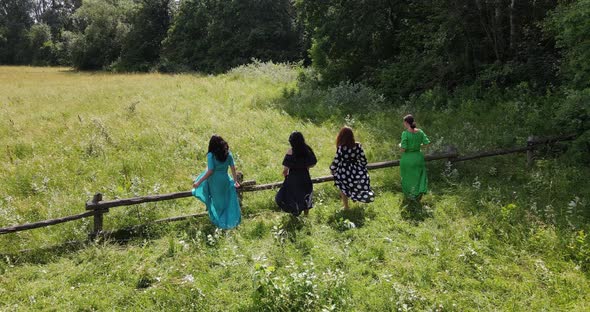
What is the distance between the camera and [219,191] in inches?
292

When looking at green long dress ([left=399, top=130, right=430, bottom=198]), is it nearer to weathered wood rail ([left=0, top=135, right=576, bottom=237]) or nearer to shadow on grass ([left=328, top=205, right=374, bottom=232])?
weathered wood rail ([left=0, top=135, right=576, bottom=237])

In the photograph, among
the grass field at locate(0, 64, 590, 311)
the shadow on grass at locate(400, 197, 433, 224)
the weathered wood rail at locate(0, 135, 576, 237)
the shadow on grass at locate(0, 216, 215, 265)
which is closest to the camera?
the grass field at locate(0, 64, 590, 311)

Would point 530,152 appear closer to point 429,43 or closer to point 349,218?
point 349,218

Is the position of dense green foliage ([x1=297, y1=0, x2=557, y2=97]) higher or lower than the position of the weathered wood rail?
higher

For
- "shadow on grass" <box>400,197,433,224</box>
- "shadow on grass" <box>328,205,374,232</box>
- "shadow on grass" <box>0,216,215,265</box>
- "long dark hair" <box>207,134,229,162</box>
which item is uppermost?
"long dark hair" <box>207,134,229,162</box>

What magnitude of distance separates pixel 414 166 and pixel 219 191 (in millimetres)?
4090

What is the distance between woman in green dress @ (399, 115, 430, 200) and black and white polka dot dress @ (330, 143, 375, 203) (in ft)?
3.14

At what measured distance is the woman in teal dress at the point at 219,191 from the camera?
7262 mm

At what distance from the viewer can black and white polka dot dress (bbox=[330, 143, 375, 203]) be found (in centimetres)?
795

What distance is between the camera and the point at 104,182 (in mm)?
9867

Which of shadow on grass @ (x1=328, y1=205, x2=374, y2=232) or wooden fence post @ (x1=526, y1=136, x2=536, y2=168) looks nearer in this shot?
shadow on grass @ (x1=328, y1=205, x2=374, y2=232)

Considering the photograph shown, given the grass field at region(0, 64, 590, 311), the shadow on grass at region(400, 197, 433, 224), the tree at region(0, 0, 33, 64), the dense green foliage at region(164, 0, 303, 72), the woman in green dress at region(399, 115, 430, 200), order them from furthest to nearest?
the tree at region(0, 0, 33, 64) < the dense green foliage at region(164, 0, 303, 72) < the woman in green dress at region(399, 115, 430, 200) < the shadow on grass at region(400, 197, 433, 224) < the grass field at region(0, 64, 590, 311)

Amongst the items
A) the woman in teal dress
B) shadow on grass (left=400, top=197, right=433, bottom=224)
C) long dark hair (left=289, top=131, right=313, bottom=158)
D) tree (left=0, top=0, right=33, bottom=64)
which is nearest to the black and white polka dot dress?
shadow on grass (left=400, top=197, right=433, bottom=224)

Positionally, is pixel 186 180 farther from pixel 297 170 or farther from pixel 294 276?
pixel 294 276
